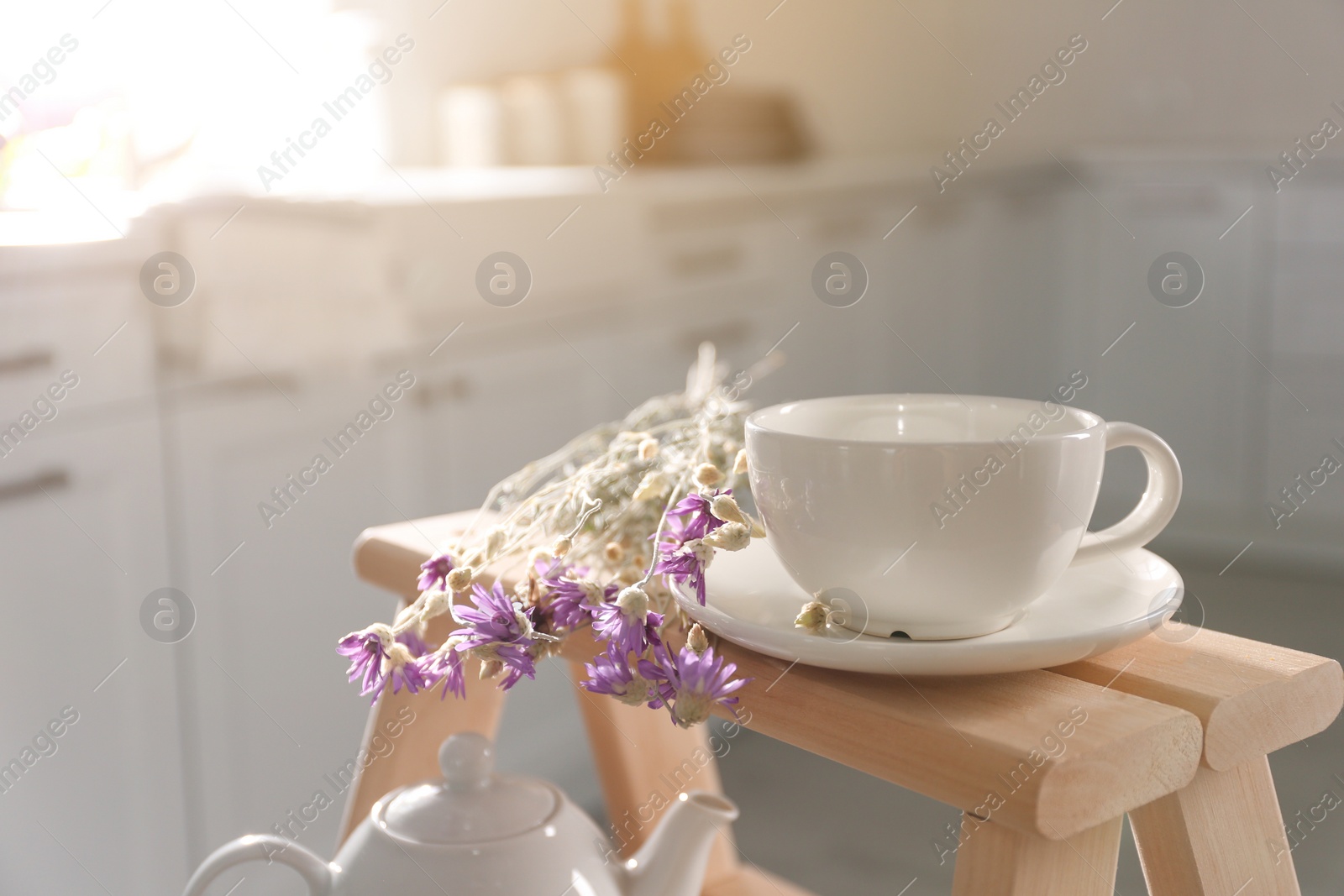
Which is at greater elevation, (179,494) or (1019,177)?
(1019,177)

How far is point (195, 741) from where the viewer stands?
1.20 metres

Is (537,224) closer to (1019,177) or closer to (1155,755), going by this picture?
(1155,755)

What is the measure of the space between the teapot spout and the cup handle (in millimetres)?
208

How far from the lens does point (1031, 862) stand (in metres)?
0.39

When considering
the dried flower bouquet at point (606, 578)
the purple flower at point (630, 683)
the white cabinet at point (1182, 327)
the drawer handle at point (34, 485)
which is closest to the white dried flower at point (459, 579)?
the dried flower bouquet at point (606, 578)

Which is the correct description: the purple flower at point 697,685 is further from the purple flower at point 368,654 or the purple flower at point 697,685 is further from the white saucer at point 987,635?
the purple flower at point 368,654

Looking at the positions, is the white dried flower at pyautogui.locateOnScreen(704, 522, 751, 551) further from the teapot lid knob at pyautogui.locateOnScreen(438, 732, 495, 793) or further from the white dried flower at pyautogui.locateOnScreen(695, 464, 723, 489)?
the teapot lid knob at pyautogui.locateOnScreen(438, 732, 495, 793)

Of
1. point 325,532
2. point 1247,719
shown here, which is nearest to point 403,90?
point 325,532

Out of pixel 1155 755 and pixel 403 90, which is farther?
pixel 403 90

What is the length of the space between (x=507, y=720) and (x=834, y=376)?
3.31 ft

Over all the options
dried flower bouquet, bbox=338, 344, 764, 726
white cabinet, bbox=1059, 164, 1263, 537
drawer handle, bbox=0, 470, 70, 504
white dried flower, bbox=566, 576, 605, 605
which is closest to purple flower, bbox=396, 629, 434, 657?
dried flower bouquet, bbox=338, 344, 764, 726

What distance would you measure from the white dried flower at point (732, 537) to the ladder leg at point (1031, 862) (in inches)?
5.2

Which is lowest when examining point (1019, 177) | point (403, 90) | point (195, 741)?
point (195, 741)

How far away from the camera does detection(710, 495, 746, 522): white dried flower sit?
1.51ft
